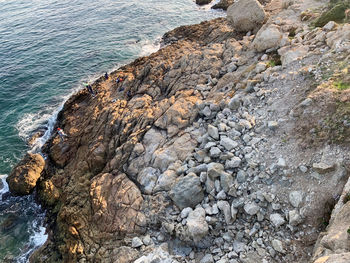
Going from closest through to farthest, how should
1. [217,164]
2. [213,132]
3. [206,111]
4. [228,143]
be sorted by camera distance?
[217,164]
[228,143]
[213,132]
[206,111]

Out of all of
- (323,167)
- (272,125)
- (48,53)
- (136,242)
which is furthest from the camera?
(48,53)

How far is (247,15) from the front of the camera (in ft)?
88.8

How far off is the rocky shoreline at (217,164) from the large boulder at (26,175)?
0.42 ft

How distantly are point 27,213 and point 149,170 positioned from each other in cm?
1281

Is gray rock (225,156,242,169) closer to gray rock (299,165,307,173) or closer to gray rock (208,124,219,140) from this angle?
gray rock (208,124,219,140)

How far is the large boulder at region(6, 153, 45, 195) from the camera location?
74.9 ft

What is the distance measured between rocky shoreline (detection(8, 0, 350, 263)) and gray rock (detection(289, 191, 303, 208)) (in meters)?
0.04

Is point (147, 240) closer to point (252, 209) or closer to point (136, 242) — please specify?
point (136, 242)

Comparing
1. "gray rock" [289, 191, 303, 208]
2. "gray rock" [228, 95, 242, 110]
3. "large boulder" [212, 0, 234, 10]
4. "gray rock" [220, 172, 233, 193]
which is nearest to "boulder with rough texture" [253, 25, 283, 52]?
"gray rock" [228, 95, 242, 110]

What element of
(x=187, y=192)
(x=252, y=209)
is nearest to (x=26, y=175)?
(x=187, y=192)

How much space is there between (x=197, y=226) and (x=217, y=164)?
12.0ft

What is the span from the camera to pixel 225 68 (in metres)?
23.1

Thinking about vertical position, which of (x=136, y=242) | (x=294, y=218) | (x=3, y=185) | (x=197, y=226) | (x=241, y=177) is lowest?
(x=3, y=185)

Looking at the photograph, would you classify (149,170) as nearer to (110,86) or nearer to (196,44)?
(110,86)
